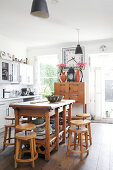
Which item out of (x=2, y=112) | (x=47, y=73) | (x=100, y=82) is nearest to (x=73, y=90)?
(x=100, y=82)

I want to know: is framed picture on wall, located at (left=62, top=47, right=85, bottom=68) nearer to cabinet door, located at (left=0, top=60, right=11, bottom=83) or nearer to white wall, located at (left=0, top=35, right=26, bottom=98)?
white wall, located at (left=0, top=35, right=26, bottom=98)

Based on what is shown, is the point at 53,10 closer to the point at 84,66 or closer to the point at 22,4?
the point at 22,4

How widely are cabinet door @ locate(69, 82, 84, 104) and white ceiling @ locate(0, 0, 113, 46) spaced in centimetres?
161

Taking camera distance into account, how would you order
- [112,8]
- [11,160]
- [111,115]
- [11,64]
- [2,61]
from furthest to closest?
1. [111,115]
2. [11,64]
3. [2,61]
4. [112,8]
5. [11,160]

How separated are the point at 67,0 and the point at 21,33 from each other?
239cm

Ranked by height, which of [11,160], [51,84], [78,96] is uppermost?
[51,84]

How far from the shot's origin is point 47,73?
7.06 metres

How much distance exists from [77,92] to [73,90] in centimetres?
15

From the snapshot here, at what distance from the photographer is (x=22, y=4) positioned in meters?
3.52

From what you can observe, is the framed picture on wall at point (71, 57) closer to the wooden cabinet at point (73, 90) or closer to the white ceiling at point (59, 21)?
the white ceiling at point (59, 21)

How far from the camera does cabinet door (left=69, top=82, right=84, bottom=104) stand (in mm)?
5680

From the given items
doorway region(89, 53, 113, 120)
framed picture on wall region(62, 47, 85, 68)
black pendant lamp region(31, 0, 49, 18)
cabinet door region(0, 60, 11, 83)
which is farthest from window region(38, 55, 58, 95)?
black pendant lamp region(31, 0, 49, 18)

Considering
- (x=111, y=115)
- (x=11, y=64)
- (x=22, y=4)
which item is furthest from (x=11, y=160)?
(x=111, y=115)

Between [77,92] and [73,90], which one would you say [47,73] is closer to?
[73,90]
